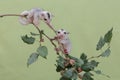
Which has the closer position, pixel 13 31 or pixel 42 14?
pixel 42 14

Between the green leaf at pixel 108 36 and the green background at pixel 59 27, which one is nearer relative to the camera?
the green leaf at pixel 108 36

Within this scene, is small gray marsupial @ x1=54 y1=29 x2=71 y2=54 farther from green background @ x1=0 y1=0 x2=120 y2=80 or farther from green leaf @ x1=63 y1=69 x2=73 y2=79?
green background @ x1=0 y1=0 x2=120 y2=80

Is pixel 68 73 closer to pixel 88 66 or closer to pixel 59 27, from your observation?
pixel 88 66

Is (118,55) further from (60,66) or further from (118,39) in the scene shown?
(60,66)

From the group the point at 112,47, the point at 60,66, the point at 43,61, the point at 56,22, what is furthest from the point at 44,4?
the point at 60,66

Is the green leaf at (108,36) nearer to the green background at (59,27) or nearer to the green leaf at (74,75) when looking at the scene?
the green leaf at (74,75)

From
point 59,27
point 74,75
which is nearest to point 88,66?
point 74,75

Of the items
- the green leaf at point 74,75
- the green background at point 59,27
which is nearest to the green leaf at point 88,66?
the green leaf at point 74,75

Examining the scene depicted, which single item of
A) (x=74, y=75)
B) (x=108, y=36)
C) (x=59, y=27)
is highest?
(x=59, y=27)
